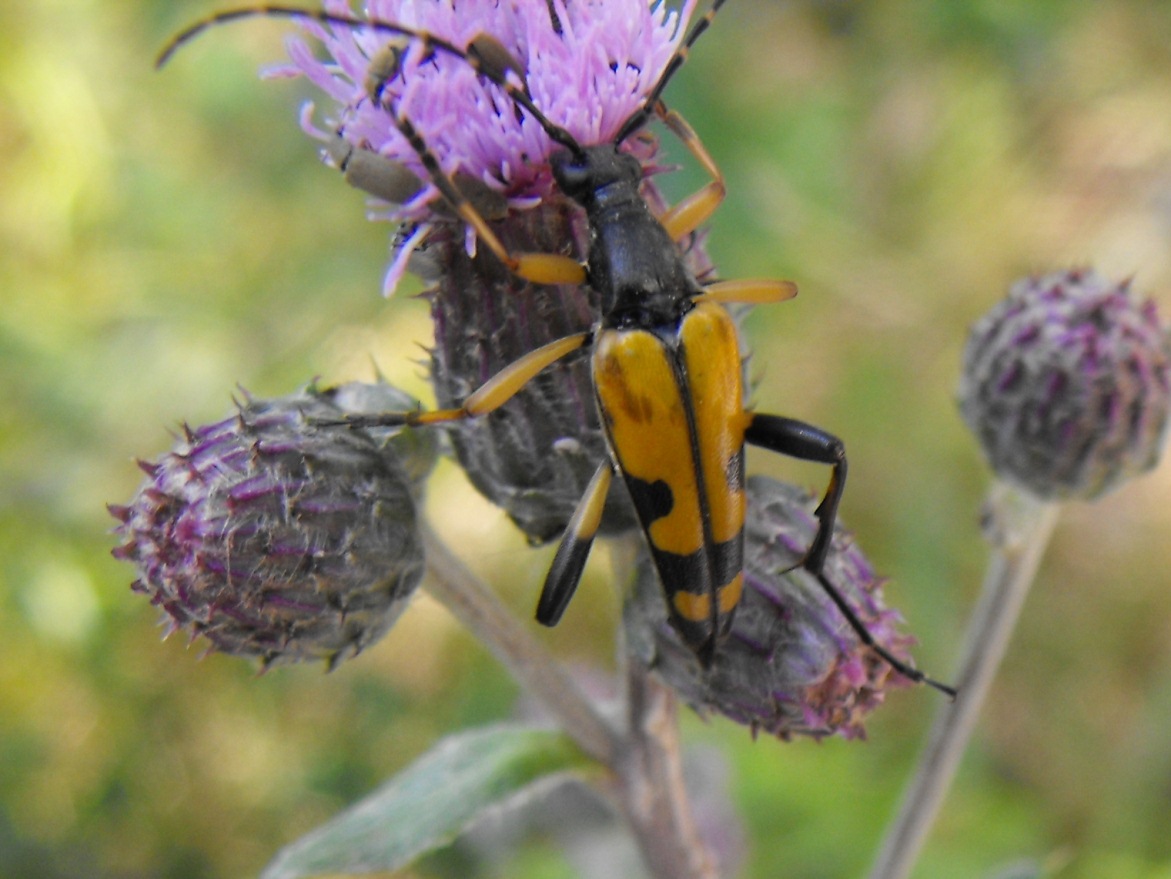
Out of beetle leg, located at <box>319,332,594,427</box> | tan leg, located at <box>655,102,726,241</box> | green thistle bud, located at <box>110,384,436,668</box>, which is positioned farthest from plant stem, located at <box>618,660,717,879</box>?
tan leg, located at <box>655,102,726,241</box>

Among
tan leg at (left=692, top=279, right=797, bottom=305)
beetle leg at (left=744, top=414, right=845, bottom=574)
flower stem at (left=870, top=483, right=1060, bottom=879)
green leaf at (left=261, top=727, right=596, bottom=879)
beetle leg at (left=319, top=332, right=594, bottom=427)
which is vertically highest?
beetle leg at (left=319, top=332, right=594, bottom=427)

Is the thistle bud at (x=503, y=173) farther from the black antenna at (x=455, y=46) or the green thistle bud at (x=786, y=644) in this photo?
the green thistle bud at (x=786, y=644)

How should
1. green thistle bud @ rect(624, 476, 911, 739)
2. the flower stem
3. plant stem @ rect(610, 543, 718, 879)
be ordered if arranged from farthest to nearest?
1. the flower stem
2. plant stem @ rect(610, 543, 718, 879)
3. green thistle bud @ rect(624, 476, 911, 739)

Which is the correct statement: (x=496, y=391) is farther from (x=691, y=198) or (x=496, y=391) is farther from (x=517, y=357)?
(x=691, y=198)

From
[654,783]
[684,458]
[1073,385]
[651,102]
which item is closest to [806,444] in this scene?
[684,458]

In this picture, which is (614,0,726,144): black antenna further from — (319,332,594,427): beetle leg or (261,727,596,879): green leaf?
(261,727,596,879): green leaf

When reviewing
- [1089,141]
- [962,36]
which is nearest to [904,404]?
[962,36]
